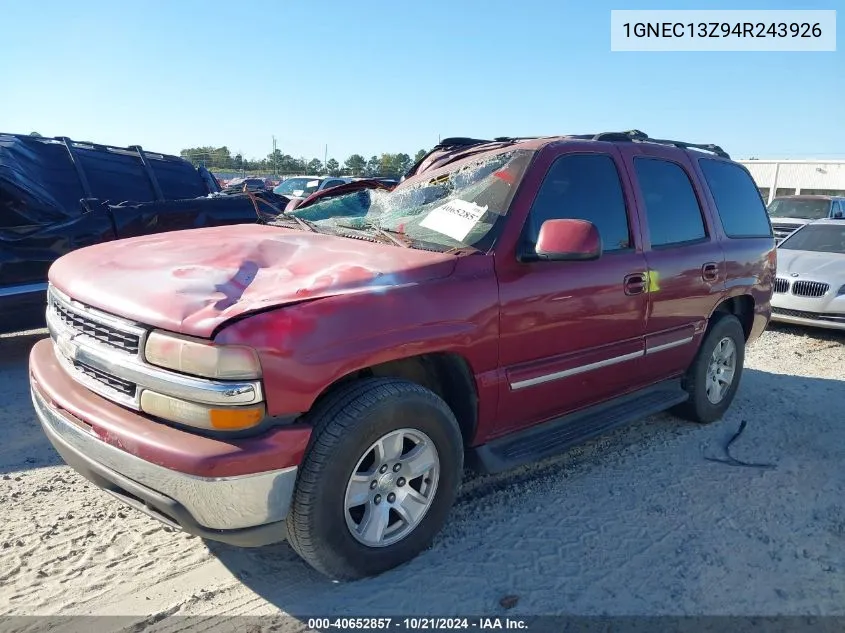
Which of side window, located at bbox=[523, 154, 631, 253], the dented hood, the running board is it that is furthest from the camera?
side window, located at bbox=[523, 154, 631, 253]

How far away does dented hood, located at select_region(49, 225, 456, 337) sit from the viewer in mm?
2418

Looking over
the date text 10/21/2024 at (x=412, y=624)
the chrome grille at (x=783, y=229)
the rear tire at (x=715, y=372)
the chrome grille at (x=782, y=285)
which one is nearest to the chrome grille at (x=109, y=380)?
the date text 10/21/2024 at (x=412, y=624)

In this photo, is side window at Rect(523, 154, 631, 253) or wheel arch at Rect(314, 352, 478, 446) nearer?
wheel arch at Rect(314, 352, 478, 446)

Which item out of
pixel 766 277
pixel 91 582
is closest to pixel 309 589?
pixel 91 582

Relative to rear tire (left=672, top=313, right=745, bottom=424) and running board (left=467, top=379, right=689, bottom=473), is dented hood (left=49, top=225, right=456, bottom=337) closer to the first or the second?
running board (left=467, top=379, right=689, bottom=473)

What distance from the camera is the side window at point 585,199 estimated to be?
3371mm

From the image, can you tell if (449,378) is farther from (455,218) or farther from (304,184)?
(304,184)

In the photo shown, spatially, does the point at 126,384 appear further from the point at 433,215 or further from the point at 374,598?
the point at 433,215

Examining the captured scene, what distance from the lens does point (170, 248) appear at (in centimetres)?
318

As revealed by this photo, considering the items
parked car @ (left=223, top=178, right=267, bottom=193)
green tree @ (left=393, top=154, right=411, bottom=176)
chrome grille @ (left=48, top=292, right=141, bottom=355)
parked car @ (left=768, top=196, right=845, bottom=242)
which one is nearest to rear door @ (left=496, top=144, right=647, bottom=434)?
chrome grille @ (left=48, top=292, right=141, bottom=355)

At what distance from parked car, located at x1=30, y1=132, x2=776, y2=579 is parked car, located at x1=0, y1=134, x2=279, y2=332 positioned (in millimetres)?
2835

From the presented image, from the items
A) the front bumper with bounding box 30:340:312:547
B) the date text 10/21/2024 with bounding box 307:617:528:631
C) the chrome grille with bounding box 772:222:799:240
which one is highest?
the front bumper with bounding box 30:340:312:547

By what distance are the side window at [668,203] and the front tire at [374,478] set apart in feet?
6.82

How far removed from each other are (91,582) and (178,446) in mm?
984
